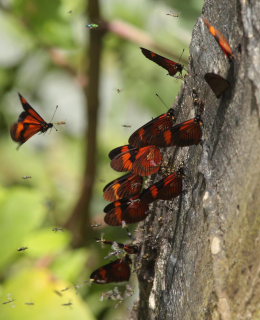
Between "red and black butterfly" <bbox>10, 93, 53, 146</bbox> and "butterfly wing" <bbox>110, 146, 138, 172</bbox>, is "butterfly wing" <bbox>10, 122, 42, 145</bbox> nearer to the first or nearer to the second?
"red and black butterfly" <bbox>10, 93, 53, 146</bbox>

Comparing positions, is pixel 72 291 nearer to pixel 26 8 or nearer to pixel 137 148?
pixel 137 148

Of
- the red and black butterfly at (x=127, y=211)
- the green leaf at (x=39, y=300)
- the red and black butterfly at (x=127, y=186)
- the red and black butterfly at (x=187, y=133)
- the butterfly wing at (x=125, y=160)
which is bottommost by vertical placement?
the green leaf at (x=39, y=300)

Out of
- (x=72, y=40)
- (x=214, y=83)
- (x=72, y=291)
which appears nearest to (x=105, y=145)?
(x=72, y=40)

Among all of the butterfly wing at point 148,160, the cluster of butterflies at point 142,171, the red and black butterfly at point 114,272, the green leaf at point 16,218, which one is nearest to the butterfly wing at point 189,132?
the cluster of butterflies at point 142,171

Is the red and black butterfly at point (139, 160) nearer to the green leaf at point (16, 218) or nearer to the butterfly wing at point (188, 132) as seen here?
the butterfly wing at point (188, 132)

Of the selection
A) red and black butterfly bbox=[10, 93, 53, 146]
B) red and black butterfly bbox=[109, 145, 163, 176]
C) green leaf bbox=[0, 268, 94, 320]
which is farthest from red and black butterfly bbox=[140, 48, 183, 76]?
green leaf bbox=[0, 268, 94, 320]

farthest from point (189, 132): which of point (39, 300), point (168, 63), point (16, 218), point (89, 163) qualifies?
point (89, 163)
